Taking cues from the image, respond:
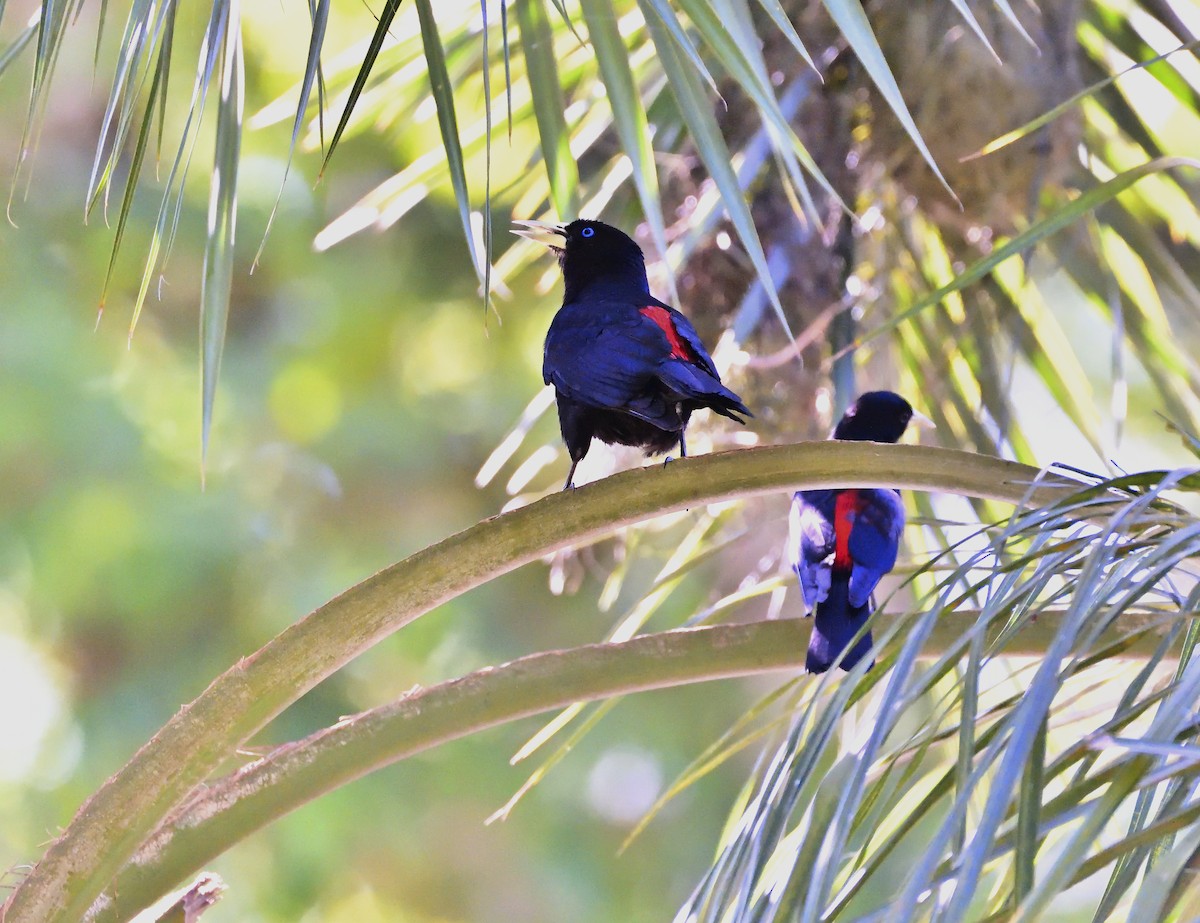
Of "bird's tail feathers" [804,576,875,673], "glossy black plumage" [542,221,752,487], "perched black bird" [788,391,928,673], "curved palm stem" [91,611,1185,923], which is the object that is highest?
"glossy black plumage" [542,221,752,487]

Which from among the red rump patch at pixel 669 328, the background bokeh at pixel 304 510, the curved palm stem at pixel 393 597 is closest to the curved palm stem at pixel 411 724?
the curved palm stem at pixel 393 597

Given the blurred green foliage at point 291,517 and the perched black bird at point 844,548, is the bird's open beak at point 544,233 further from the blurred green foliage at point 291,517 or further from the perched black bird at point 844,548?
the blurred green foliage at point 291,517

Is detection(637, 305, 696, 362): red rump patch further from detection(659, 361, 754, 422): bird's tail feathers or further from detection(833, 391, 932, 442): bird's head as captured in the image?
detection(833, 391, 932, 442): bird's head

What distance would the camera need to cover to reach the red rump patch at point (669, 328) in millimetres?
2074

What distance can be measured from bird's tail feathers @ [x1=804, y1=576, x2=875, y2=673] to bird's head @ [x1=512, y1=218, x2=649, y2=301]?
0.66m

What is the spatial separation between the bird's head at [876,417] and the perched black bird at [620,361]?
546 mm

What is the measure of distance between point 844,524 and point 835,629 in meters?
0.35

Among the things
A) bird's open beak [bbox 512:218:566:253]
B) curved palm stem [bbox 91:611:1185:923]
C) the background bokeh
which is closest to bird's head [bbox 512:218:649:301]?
bird's open beak [bbox 512:218:566:253]

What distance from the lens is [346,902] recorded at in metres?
6.32

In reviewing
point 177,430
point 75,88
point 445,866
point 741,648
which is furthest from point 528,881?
point 741,648

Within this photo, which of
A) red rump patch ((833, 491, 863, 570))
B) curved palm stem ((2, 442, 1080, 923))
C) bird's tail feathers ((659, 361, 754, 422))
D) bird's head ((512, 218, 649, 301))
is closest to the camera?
curved palm stem ((2, 442, 1080, 923))

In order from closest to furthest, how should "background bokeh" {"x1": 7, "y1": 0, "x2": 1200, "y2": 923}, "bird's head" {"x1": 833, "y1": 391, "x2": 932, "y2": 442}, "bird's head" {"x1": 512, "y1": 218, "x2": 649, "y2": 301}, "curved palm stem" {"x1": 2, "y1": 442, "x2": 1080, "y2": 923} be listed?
"curved palm stem" {"x1": 2, "y1": 442, "x2": 1080, "y2": 923} → "bird's head" {"x1": 512, "y1": 218, "x2": 649, "y2": 301} → "bird's head" {"x1": 833, "y1": 391, "x2": 932, "y2": 442} → "background bokeh" {"x1": 7, "y1": 0, "x2": 1200, "y2": 923}

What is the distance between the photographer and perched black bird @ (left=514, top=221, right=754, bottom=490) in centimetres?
189

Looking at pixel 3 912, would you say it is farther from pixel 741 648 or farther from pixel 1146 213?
pixel 1146 213
